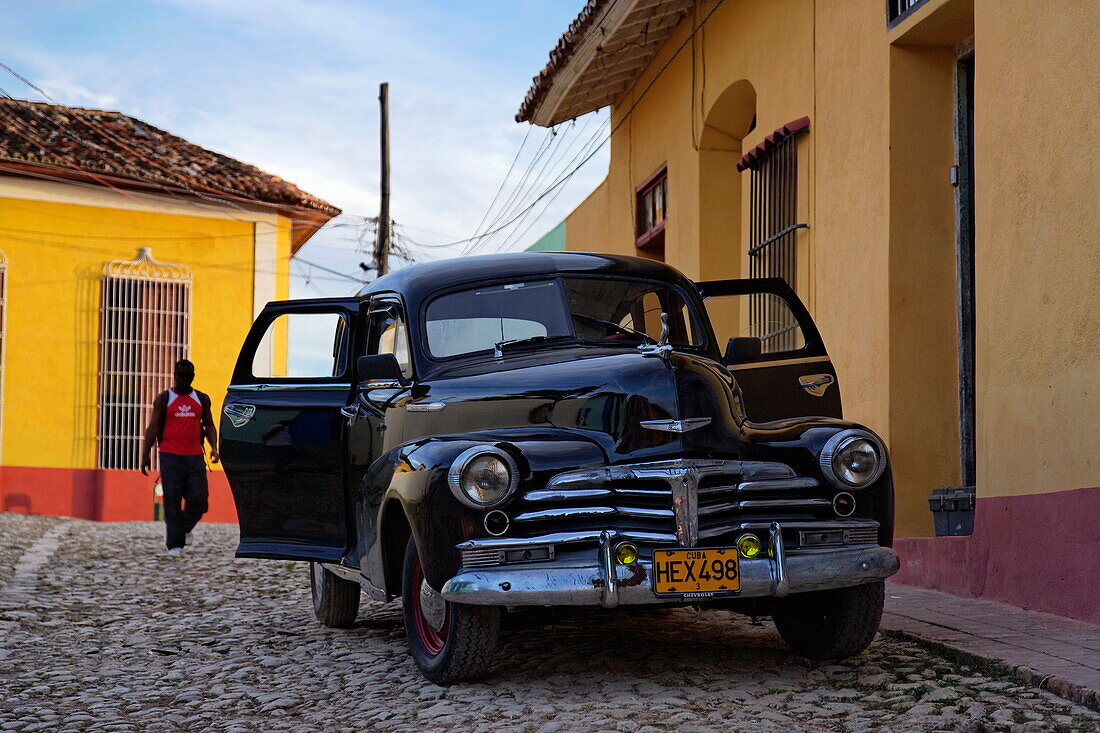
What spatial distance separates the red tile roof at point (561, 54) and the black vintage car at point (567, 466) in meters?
7.05

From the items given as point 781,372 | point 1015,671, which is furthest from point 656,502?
point 781,372

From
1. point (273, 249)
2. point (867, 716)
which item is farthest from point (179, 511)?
point (273, 249)

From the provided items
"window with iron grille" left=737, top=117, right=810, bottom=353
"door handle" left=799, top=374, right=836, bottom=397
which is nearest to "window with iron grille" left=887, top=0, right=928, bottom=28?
"window with iron grille" left=737, top=117, right=810, bottom=353

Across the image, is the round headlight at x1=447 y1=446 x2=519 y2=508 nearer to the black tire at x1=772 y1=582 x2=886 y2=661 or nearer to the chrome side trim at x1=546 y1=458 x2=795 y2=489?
the chrome side trim at x1=546 y1=458 x2=795 y2=489

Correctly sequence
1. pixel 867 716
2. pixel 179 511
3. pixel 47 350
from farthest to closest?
pixel 47 350
pixel 179 511
pixel 867 716

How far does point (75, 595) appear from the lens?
8297mm

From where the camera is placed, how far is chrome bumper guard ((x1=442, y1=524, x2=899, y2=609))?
4297 mm

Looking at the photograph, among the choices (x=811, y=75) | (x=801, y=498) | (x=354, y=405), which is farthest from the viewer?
(x=811, y=75)

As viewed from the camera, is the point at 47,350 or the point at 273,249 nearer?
the point at 47,350

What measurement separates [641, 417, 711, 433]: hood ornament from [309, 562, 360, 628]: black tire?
2.59 metres

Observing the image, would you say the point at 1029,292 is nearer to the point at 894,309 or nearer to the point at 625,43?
the point at 894,309

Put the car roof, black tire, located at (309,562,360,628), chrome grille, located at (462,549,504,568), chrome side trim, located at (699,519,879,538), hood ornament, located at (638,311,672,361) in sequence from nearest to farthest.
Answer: chrome grille, located at (462,549,504,568) < chrome side trim, located at (699,519,879,538) < hood ornament, located at (638,311,672,361) < the car roof < black tire, located at (309,562,360,628)

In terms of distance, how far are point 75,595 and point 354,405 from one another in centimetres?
336

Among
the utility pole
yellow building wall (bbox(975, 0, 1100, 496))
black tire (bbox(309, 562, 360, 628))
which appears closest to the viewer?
yellow building wall (bbox(975, 0, 1100, 496))
